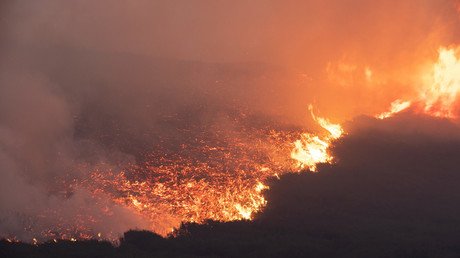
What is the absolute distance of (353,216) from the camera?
133 feet

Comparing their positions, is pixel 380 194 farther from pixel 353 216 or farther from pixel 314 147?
pixel 314 147

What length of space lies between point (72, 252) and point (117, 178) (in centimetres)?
1360

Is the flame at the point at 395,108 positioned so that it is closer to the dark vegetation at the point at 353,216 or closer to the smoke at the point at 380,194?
the smoke at the point at 380,194

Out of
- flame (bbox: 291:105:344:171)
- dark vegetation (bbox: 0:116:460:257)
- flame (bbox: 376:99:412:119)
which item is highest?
flame (bbox: 376:99:412:119)

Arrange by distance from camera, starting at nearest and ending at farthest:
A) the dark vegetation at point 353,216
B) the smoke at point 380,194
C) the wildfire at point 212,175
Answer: the dark vegetation at point 353,216
the smoke at point 380,194
the wildfire at point 212,175

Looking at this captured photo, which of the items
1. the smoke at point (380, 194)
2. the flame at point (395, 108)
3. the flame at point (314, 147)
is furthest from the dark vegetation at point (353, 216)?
the flame at point (395, 108)

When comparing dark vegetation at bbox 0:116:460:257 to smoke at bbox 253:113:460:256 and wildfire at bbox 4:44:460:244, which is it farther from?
wildfire at bbox 4:44:460:244

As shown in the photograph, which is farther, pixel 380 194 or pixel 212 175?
pixel 212 175

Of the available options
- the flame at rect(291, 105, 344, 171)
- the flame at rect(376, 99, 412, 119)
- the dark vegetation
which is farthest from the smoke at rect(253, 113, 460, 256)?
the flame at rect(376, 99, 412, 119)

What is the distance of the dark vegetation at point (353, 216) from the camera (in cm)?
3438

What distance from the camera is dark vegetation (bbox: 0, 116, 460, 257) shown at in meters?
34.4

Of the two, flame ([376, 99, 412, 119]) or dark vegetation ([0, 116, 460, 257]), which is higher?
flame ([376, 99, 412, 119])

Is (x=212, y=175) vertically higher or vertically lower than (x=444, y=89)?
lower

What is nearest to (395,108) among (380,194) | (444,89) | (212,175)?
(444,89)
